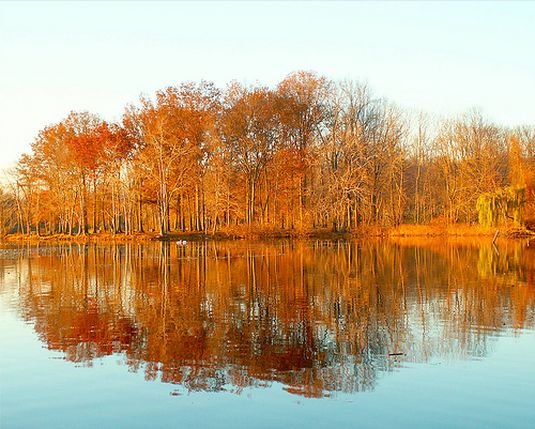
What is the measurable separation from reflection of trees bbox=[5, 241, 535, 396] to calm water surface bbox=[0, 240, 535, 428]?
0.19 ft

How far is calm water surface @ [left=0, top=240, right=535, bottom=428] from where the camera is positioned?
8258mm

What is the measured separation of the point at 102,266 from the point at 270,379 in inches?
917

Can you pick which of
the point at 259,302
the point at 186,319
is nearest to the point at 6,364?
the point at 186,319

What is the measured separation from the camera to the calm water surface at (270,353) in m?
8.26

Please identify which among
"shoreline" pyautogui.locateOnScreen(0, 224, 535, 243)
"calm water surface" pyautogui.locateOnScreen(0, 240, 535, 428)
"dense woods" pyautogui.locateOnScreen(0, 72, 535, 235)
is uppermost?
"dense woods" pyautogui.locateOnScreen(0, 72, 535, 235)

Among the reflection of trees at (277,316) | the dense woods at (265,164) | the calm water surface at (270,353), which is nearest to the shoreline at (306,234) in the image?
the dense woods at (265,164)

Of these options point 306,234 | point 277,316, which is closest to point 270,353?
point 277,316

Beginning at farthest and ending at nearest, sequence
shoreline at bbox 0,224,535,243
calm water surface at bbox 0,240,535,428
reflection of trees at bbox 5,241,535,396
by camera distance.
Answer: shoreline at bbox 0,224,535,243 < reflection of trees at bbox 5,241,535,396 < calm water surface at bbox 0,240,535,428

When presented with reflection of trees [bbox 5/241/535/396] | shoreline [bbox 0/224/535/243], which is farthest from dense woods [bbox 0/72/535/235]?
reflection of trees [bbox 5/241/535/396]

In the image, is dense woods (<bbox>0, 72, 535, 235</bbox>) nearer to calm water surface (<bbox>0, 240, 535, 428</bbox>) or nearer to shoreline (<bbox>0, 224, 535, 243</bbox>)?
shoreline (<bbox>0, 224, 535, 243</bbox>)

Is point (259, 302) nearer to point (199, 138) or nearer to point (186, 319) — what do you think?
point (186, 319)

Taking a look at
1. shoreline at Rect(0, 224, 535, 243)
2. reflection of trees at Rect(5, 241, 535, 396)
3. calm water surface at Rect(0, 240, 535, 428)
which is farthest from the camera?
shoreline at Rect(0, 224, 535, 243)

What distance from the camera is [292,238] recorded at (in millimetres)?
59188

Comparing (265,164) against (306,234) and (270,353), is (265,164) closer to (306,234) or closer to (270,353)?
(306,234)
